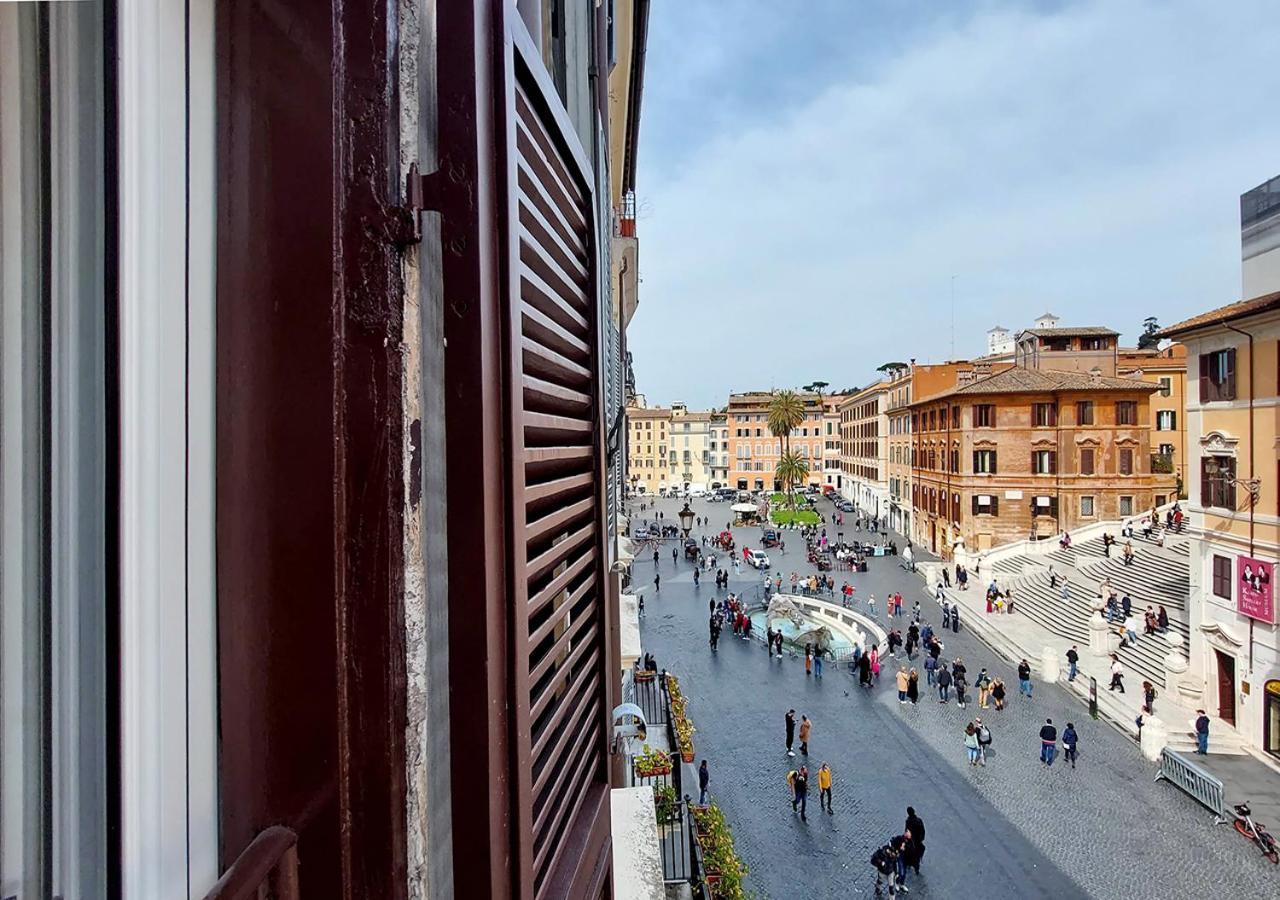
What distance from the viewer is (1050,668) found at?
20.5m

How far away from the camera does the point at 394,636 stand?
3.33ft

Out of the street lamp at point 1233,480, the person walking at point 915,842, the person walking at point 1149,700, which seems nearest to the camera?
the person walking at point 915,842

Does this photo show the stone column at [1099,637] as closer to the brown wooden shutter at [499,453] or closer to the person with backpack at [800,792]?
the person with backpack at [800,792]

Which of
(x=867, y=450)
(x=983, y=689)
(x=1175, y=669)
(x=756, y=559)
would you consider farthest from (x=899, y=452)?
(x=983, y=689)

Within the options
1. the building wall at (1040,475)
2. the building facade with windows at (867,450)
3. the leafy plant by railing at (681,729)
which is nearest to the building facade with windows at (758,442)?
the building facade with windows at (867,450)

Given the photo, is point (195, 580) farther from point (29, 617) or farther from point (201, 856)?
point (201, 856)

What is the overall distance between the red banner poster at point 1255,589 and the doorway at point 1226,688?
1.37 m

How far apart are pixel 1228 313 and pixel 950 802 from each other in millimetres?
13071

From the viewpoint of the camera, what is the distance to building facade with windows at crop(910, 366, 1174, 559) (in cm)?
3722

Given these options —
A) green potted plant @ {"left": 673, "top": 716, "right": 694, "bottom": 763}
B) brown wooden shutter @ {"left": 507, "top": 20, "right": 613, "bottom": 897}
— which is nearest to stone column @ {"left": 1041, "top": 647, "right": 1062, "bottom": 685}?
green potted plant @ {"left": 673, "top": 716, "right": 694, "bottom": 763}

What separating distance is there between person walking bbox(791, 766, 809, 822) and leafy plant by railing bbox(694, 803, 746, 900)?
299cm

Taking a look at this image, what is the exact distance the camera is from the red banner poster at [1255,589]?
15.5 metres

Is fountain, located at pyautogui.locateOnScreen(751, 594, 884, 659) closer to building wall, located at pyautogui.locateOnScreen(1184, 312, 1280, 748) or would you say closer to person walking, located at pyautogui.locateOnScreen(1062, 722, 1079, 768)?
person walking, located at pyautogui.locateOnScreen(1062, 722, 1079, 768)

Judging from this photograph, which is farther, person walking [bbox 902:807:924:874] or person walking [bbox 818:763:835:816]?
person walking [bbox 818:763:835:816]
